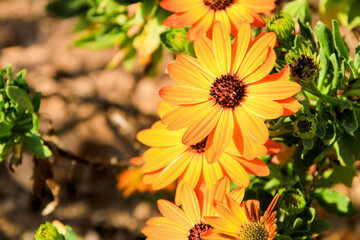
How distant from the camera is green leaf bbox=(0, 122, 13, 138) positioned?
72.1 inches

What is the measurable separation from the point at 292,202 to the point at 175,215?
17.3 inches

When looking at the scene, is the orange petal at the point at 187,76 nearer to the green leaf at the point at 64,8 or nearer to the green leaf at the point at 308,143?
the green leaf at the point at 308,143

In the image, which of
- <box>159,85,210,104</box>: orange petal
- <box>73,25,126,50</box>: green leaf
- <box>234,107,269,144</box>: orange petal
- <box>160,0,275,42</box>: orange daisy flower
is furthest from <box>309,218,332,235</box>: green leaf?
<box>73,25,126,50</box>: green leaf

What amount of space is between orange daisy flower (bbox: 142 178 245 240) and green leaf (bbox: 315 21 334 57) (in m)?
0.75

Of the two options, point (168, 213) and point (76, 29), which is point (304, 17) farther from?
point (76, 29)

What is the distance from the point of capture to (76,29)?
302 centimetres

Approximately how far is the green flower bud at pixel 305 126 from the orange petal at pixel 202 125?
0.28m

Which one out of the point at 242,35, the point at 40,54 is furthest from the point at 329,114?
the point at 40,54

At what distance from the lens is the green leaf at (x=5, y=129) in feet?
6.00

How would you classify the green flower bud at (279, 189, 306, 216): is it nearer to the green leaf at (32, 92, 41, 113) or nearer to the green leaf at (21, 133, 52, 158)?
the green leaf at (21, 133, 52, 158)

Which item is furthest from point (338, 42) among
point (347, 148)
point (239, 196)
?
point (239, 196)

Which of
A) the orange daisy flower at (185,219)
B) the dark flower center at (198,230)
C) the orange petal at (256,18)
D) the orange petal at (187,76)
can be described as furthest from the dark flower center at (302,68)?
the dark flower center at (198,230)

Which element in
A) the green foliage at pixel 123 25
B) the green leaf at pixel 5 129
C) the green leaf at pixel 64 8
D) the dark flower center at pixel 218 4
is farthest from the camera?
the green leaf at pixel 64 8

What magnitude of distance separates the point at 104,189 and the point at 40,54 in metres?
1.37
